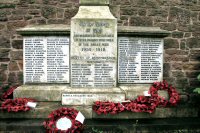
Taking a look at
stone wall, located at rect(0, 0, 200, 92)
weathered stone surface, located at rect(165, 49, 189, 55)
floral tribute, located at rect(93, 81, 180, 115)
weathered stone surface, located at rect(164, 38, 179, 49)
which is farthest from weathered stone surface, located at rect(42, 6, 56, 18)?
floral tribute, located at rect(93, 81, 180, 115)

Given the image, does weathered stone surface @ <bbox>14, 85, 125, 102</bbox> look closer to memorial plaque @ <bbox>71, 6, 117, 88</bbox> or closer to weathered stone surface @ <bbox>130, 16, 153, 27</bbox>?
memorial plaque @ <bbox>71, 6, 117, 88</bbox>

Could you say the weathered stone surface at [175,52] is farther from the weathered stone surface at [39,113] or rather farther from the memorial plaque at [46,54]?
the weathered stone surface at [39,113]

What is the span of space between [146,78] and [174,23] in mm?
3765

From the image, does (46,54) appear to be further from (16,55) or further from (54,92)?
(16,55)

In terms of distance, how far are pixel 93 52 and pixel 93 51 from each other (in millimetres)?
18

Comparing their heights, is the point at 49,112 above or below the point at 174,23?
below

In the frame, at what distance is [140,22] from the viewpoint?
8.84m

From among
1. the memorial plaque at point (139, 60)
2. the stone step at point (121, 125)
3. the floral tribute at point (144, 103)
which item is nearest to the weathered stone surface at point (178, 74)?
the memorial plaque at point (139, 60)

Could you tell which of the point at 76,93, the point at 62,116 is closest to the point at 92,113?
the point at 76,93

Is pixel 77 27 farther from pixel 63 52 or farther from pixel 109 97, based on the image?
pixel 109 97

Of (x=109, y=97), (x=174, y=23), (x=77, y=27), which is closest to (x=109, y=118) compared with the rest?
(x=109, y=97)

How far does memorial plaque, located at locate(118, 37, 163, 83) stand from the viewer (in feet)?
18.5

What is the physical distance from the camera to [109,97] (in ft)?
17.2

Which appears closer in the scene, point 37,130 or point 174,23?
point 37,130
